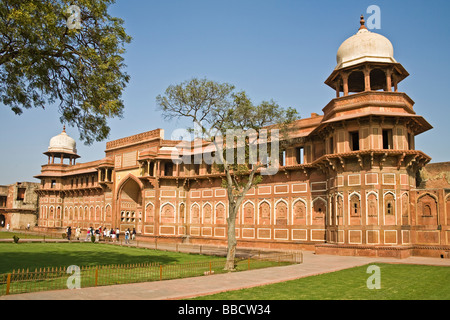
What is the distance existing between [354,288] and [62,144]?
4843 centimetres

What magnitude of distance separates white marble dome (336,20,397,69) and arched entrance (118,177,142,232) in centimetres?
2457

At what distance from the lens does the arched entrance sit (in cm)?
4044

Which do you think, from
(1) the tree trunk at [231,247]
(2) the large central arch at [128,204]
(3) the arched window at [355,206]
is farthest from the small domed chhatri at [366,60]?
(2) the large central arch at [128,204]

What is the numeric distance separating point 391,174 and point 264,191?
991 cm

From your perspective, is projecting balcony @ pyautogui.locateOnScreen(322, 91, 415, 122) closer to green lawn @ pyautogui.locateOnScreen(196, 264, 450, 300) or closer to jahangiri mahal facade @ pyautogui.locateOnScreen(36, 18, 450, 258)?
jahangiri mahal facade @ pyautogui.locateOnScreen(36, 18, 450, 258)

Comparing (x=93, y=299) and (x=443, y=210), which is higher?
(x=443, y=210)

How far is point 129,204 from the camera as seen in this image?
1638 inches

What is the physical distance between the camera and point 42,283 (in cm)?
1214

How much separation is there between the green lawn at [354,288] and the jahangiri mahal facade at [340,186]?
273 inches

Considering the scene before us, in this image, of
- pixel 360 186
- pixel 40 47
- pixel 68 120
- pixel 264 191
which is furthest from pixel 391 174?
pixel 40 47

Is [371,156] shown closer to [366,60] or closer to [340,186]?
[340,186]

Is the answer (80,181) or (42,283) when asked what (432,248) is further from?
(80,181)

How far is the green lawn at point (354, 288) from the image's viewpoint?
393 inches

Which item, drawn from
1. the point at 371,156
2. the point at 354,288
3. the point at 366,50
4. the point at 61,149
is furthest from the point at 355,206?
the point at 61,149
